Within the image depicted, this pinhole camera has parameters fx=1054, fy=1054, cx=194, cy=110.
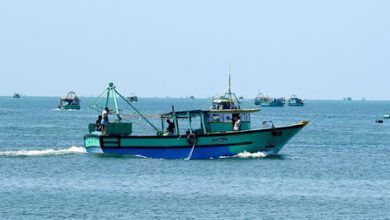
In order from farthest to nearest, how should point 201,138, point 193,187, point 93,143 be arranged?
1. point 93,143
2. point 201,138
3. point 193,187

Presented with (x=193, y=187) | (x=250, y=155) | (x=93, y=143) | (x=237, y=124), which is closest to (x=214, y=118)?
(x=237, y=124)

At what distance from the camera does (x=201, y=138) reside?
210 feet

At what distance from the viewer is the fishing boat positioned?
6406 centimetres

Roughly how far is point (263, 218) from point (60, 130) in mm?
73394

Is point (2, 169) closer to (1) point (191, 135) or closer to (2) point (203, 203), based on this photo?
(1) point (191, 135)

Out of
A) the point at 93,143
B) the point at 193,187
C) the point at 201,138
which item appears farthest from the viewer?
the point at 93,143

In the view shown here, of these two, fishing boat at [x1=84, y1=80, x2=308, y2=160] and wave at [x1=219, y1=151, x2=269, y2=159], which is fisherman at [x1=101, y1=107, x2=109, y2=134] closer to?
fishing boat at [x1=84, y1=80, x2=308, y2=160]

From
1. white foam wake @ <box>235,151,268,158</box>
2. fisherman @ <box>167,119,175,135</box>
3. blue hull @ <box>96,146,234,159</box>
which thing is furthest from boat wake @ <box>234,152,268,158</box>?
fisherman @ <box>167,119,175,135</box>

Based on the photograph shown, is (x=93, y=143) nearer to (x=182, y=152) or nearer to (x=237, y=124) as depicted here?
(x=182, y=152)

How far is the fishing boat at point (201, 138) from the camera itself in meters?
64.1

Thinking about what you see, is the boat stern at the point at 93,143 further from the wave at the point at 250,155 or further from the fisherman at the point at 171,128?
the wave at the point at 250,155

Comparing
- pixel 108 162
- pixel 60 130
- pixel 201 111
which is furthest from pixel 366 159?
pixel 60 130

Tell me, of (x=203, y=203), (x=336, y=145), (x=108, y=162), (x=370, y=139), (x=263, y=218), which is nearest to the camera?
(x=263, y=218)

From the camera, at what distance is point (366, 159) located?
7500cm
